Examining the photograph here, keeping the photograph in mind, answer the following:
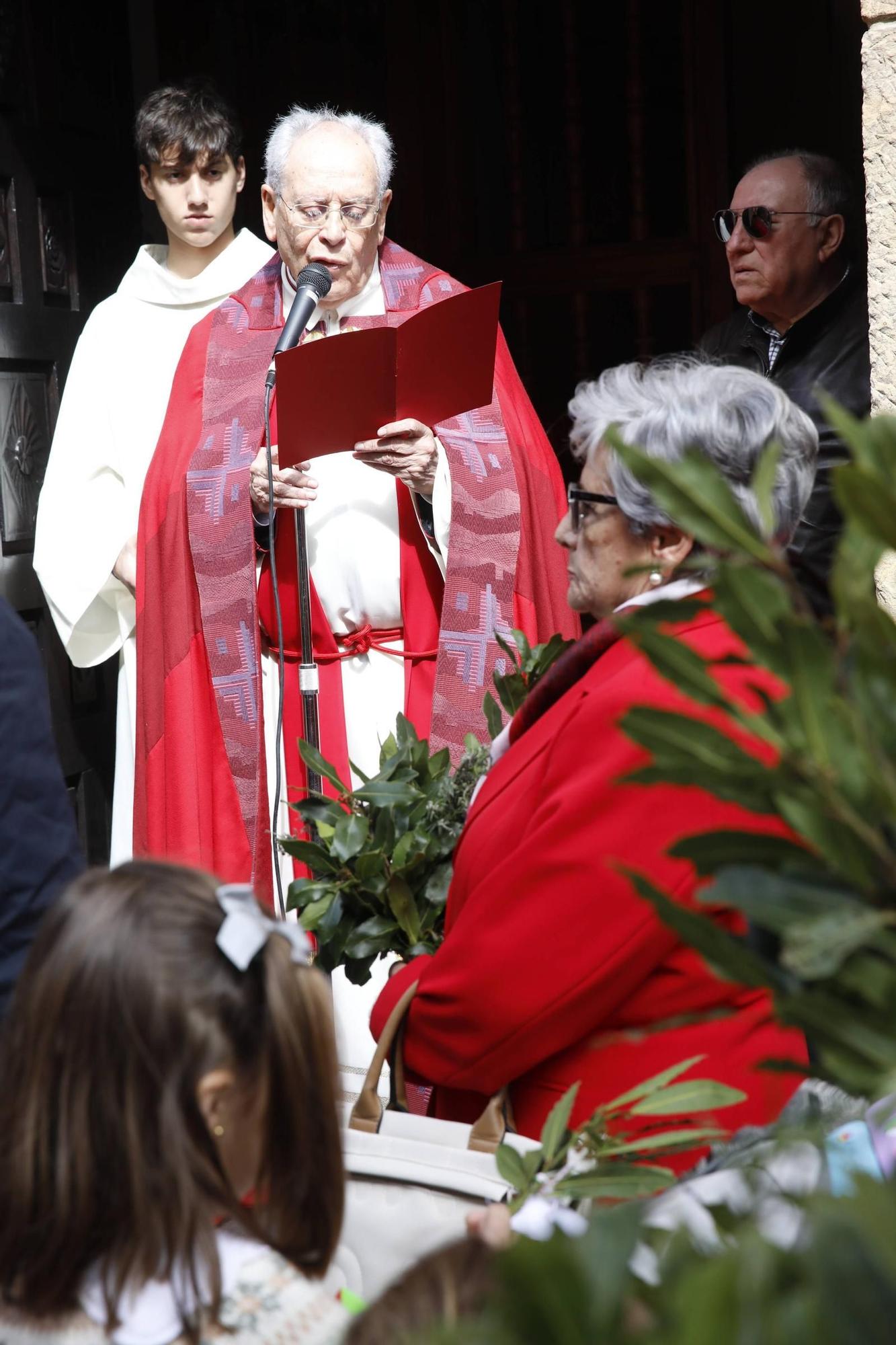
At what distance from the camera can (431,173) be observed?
5098mm

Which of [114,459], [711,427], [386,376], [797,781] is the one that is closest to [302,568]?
[386,376]

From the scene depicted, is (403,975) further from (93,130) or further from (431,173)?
(431,173)

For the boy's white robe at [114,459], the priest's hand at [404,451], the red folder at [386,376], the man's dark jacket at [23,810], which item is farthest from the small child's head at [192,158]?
the man's dark jacket at [23,810]

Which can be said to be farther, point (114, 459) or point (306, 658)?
point (114, 459)

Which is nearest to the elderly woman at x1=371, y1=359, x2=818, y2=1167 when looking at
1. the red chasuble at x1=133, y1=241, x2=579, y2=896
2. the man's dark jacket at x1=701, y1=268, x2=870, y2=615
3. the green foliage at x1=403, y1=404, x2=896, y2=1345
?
the green foliage at x1=403, y1=404, x2=896, y2=1345

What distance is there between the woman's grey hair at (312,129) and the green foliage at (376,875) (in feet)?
5.58

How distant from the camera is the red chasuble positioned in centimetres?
332

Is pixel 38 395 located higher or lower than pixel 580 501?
higher

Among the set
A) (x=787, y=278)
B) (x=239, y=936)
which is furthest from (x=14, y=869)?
(x=787, y=278)

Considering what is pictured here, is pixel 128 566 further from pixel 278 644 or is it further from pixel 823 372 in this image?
pixel 823 372

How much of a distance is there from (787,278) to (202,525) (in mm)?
1257

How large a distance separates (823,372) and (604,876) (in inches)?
71.4

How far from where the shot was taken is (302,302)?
9.66 feet

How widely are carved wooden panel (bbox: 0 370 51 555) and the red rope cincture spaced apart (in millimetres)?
924
